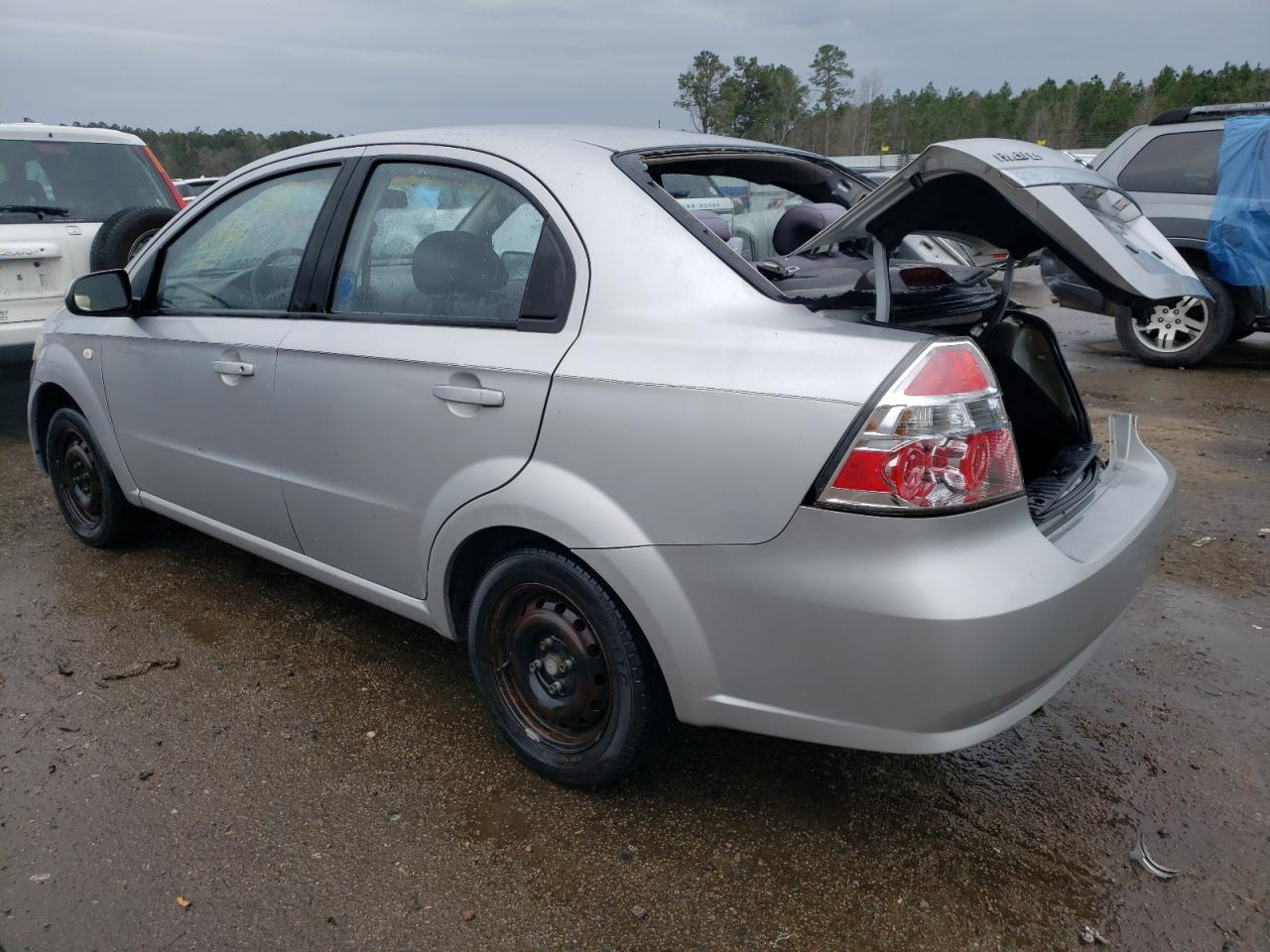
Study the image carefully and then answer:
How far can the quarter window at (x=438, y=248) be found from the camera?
2613 mm

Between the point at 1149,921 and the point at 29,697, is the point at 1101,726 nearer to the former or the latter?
the point at 1149,921

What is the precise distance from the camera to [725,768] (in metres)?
2.75

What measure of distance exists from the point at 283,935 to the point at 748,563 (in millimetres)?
1297

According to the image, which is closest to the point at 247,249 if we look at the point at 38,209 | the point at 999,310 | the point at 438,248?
the point at 438,248

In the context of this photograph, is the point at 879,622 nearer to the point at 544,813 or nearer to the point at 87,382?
the point at 544,813

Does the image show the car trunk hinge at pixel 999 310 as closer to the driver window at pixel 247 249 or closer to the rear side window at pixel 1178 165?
the driver window at pixel 247 249

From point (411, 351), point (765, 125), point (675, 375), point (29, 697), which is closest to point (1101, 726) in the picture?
point (675, 375)

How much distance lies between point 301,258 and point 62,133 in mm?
4917

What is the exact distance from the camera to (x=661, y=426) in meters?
2.17

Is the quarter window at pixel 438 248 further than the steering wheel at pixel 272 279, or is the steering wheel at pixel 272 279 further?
the steering wheel at pixel 272 279

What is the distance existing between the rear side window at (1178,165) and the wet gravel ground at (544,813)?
209 inches

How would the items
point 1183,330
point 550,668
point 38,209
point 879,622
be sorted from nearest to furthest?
1. point 879,622
2. point 550,668
3. point 38,209
4. point 1183,330

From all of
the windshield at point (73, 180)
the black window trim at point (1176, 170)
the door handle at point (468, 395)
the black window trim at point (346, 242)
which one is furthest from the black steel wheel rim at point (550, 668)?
the black window trim at point (1176, 170)

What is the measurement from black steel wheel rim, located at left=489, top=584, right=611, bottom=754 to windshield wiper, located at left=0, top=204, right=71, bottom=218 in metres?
5.42
